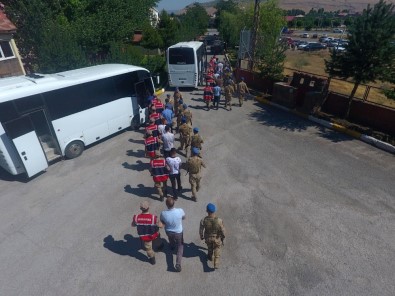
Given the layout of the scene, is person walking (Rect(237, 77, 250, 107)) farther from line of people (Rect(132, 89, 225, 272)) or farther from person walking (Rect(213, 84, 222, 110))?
line of people (Rect(132, 89, 225, 272))

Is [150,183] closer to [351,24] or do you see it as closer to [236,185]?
[236,185]

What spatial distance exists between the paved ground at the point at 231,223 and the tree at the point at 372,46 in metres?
3.17

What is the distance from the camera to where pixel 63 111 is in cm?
1017

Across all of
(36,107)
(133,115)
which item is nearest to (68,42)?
(133,115)

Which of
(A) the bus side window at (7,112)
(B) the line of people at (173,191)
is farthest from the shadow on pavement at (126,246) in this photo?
(A) the bus side window at (7,112)

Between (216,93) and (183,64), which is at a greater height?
(183,64)

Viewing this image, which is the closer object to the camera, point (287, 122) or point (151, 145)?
point (151, 145)

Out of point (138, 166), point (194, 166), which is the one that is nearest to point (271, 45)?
point (138, 166)

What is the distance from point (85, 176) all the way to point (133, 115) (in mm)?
4236

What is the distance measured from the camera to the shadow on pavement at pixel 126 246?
6783 millimetres

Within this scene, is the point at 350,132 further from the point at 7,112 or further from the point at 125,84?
the point at 7,112

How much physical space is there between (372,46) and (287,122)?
4992mm

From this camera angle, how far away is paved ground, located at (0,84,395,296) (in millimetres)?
6074

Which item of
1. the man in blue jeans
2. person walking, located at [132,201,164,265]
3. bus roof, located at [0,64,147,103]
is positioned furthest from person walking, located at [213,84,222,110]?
person walking, located at [132,201,164,265]
